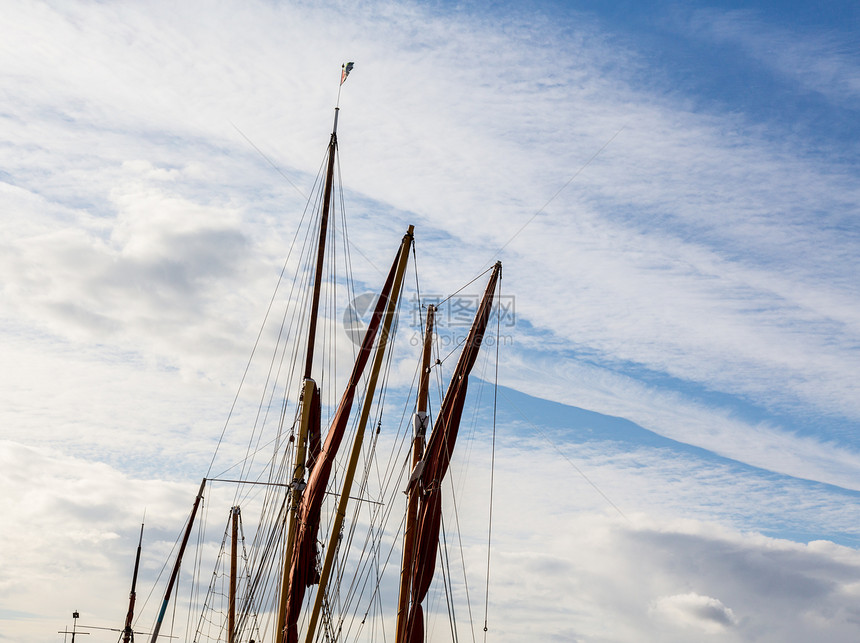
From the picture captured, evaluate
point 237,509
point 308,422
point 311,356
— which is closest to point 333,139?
point 311,356

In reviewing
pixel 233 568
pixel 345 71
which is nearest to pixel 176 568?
pixel 233 568

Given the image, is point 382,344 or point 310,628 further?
point 382,344

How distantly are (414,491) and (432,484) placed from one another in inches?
39.7

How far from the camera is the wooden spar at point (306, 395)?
50.0m

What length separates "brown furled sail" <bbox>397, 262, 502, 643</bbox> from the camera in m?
45.3

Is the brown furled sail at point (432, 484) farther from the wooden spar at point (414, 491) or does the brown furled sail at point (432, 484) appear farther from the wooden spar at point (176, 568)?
the wooden spar at point (176, 568)

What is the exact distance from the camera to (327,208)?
56.3 m

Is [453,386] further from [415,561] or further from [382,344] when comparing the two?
[415,561]

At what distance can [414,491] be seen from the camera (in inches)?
1843

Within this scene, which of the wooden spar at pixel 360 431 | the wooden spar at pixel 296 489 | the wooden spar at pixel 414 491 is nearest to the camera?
the wooden spar at pixel 360 431

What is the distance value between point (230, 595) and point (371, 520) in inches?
1499

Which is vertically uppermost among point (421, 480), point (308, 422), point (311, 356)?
point (311, 356)

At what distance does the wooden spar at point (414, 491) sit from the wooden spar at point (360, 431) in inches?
165

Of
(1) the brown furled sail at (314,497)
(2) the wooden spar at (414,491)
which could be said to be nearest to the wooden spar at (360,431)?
(1) the brown furled sail at (314,497)
